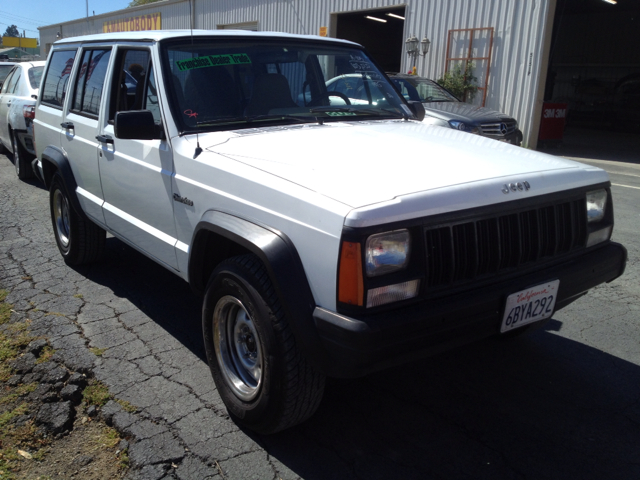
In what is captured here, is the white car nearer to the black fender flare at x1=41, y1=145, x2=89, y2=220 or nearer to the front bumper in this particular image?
the black fender flare at x1=41, y1=145, x2=89, y2=220

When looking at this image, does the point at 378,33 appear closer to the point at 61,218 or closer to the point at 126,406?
the point at 61,218

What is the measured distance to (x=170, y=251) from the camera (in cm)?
330

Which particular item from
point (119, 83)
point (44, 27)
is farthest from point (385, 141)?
point (44, 27)

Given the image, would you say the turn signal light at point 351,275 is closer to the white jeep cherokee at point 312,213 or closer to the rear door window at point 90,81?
the white jeep cherokee at point 312,213

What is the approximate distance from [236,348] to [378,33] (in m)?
26.9

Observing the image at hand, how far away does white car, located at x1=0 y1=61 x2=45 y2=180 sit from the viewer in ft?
27.9

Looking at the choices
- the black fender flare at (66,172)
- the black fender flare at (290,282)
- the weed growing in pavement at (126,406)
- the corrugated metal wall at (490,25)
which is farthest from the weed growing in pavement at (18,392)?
the corrugated metal wall at (490,25)

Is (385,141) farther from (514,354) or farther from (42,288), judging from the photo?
(42,288)

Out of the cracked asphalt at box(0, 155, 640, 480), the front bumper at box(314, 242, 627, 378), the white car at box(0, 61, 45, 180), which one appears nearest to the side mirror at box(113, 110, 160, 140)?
the cracked asphalt at box(0, 155, 640, 480)

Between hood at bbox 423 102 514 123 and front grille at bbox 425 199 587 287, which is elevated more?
hood at bbox 423 102 514 123

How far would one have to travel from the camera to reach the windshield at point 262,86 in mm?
3283

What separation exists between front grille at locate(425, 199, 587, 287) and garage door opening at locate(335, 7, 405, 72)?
18.3m

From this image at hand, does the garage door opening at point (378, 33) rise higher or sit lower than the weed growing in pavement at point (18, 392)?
higher

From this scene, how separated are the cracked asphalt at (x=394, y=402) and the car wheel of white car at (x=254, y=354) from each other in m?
0.18
